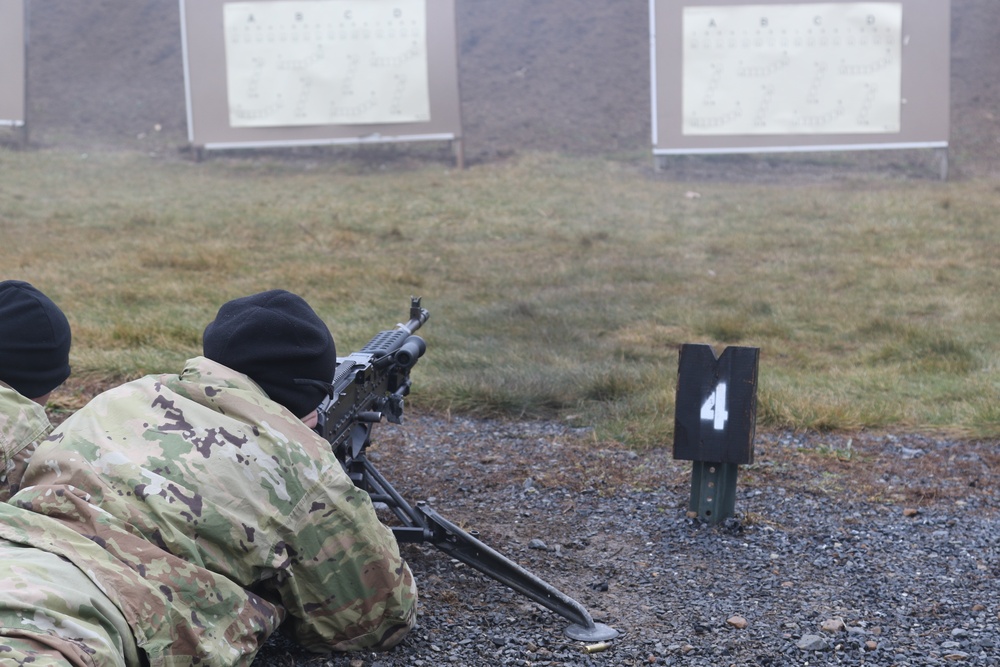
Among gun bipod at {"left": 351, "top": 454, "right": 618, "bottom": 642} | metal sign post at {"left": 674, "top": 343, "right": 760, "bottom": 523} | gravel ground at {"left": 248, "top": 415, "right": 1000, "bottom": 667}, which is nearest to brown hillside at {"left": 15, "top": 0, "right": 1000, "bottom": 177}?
gravel ground at {"left": 248, "top": 415, "right": 1000, "bottom": 667}

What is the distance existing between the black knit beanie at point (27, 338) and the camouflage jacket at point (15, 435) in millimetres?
95

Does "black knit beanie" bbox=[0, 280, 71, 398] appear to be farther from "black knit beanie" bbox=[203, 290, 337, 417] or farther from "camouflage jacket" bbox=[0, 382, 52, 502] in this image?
"black knit beanie" bbox=[203, 290, 337, 417]

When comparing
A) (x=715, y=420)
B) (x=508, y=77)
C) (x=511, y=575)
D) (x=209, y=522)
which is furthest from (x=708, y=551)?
(x=508, y=77)

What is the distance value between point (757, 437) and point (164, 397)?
8.29ft

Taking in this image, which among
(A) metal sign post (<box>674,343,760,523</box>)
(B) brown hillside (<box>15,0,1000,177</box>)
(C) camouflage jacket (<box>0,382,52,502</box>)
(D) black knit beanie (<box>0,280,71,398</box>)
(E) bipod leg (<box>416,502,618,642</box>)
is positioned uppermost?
(B) brown hillside (<box>15,0,1000,177</box>)

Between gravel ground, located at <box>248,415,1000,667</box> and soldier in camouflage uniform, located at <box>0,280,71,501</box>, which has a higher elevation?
soldier in camouflage uniform, located at <box>0,280,71,501</box>

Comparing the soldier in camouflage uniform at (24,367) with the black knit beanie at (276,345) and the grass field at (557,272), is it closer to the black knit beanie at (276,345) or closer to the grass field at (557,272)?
the black knit beanie at (276,345)

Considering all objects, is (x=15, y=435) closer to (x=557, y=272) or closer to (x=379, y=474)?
(x=379, y=474)

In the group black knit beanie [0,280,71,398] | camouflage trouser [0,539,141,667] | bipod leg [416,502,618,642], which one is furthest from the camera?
bipod leg [416,502,618,642]

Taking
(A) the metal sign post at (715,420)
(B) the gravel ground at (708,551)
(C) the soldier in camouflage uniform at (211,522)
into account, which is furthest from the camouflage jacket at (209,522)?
(A) the metal sign post at (715,420)

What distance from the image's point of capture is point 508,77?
46.5ft

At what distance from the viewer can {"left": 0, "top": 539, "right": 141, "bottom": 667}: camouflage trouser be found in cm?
146

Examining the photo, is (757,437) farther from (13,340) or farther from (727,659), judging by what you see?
(13,340)

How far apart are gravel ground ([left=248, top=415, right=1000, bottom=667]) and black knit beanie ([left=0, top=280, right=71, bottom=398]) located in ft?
2.67
